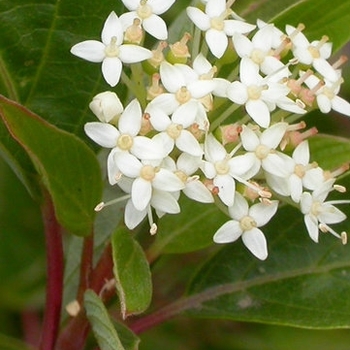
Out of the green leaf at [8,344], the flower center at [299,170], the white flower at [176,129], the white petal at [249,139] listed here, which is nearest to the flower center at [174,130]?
the white flower at [176,129]

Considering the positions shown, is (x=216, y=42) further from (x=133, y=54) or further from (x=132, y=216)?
(x=132, y=216)

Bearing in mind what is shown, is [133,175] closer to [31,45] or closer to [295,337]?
[31,45]

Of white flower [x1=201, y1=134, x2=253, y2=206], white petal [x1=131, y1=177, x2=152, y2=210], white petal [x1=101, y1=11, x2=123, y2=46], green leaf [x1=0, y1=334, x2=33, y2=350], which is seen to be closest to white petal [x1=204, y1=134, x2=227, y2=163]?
white flower [x1=201, y1=134, x2=253, y2=206]

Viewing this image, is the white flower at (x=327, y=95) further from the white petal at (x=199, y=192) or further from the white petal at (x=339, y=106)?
the white petal at (x=199, y=192)

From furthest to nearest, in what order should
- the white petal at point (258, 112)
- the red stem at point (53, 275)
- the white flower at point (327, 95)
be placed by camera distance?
the red stem at point (53, 275) → the white flower at point (327, 95) → the white petal at point (258, 112)

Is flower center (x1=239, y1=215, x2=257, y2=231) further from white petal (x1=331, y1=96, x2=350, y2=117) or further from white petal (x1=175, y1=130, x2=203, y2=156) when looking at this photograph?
white petal (x1=331, y1=96, x2=350, y2=117)

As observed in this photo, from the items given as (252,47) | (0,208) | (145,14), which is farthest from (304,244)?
(0,208)
